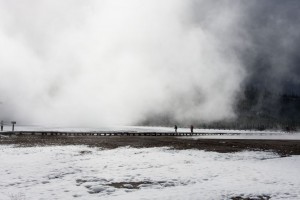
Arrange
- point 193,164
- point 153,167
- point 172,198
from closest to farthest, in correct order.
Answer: point 172,198 → point 153,167 → point 193,164

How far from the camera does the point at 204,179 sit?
16.3 m

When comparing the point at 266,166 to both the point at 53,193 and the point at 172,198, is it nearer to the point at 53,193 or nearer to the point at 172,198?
the point at 172,198

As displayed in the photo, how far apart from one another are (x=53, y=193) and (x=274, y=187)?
393 inches

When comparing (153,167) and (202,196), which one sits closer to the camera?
(202,196)

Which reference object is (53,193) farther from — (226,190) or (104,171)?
(226,190)

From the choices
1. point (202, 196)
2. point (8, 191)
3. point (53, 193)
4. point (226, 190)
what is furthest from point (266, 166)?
point (8, 191)

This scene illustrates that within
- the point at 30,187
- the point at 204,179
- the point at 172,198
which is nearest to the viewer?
the point at 172,198

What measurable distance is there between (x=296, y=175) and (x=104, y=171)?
10.9 m

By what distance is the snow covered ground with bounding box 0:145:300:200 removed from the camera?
13047mm

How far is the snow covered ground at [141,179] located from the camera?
13.0 metres

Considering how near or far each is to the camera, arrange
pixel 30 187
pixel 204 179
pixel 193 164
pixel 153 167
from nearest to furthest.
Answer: pixel 30 187
pixel 204 179
pixel 153 167
pixel 193 164

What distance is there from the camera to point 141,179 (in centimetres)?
1606

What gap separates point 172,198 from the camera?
1241cm

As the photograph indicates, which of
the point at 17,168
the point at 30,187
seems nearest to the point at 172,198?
the point at 30,187
